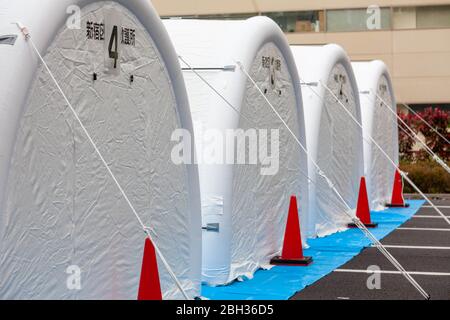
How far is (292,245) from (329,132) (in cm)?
418

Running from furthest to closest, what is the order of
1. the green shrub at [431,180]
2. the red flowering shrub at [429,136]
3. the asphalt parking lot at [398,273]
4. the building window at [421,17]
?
the building window at [421,17], the red flowering shrub at [429,136], the green shrub at [431,180], the asphalt parking lot at [398,273]

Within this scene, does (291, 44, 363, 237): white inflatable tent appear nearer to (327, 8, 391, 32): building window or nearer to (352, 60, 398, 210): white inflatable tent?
(352, 60, 398, 210): white inflatable tent

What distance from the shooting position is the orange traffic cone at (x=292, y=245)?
469 inches

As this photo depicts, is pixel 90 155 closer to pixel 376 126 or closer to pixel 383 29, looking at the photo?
pixel 376 126

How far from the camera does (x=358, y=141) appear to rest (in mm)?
17922

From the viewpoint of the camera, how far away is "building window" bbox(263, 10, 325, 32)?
3772cm

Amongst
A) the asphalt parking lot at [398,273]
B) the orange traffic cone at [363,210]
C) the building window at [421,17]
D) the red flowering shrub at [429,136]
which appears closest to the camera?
the asphalt parking lot at [398,273]

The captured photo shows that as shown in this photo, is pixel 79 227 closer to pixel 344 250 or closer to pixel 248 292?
pixel 248 292

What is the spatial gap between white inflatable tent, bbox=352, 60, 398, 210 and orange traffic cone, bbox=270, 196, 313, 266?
6921 millimetres

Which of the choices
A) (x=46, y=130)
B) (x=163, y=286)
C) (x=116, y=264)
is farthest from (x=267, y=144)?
(x=46, y=130)

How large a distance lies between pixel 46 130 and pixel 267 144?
5581 mm
